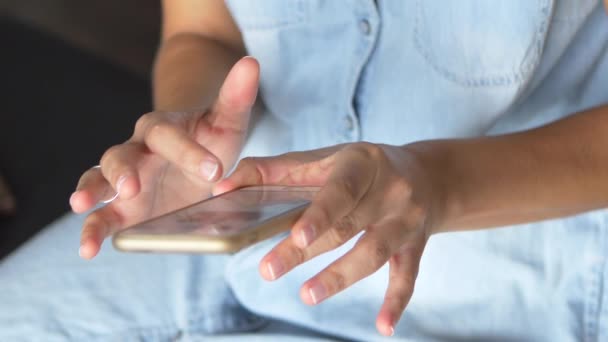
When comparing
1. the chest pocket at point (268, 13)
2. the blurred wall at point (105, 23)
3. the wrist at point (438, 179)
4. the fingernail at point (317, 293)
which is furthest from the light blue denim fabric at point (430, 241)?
the blurred wall at point (105, 23)

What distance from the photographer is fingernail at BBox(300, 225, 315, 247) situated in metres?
0.44

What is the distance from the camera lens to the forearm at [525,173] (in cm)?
61

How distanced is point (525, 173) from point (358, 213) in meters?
0.20

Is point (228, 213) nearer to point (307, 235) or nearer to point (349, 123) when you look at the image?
point (307, 235)

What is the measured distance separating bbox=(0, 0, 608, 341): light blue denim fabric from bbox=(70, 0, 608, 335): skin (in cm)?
7

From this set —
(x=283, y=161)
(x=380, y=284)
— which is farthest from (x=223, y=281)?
(x=283, y=161)

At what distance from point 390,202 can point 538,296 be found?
26cm

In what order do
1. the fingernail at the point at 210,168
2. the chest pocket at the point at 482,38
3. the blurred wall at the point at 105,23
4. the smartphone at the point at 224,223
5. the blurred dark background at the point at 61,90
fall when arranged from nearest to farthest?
1. the smartphone at the point at 224,223
2. the fingernail at the point at 210,168
3. the chest pocket at the point at 482,38
4. the blurred dark background at the point at 61,90
5. the blurred wall at the point at 105,23

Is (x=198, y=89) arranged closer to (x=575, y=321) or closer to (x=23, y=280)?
(x=23, y=280)

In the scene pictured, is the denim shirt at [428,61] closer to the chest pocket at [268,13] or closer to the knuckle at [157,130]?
the chest pocket at [268,13]

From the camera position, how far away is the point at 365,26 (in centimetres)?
73

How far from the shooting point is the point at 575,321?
0.71 m

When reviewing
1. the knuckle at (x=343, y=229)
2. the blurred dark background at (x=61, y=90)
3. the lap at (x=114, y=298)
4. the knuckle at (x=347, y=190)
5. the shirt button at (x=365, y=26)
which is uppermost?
the knuckle at (x=347, y=190)

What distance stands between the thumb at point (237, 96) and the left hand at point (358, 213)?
0.18ft
